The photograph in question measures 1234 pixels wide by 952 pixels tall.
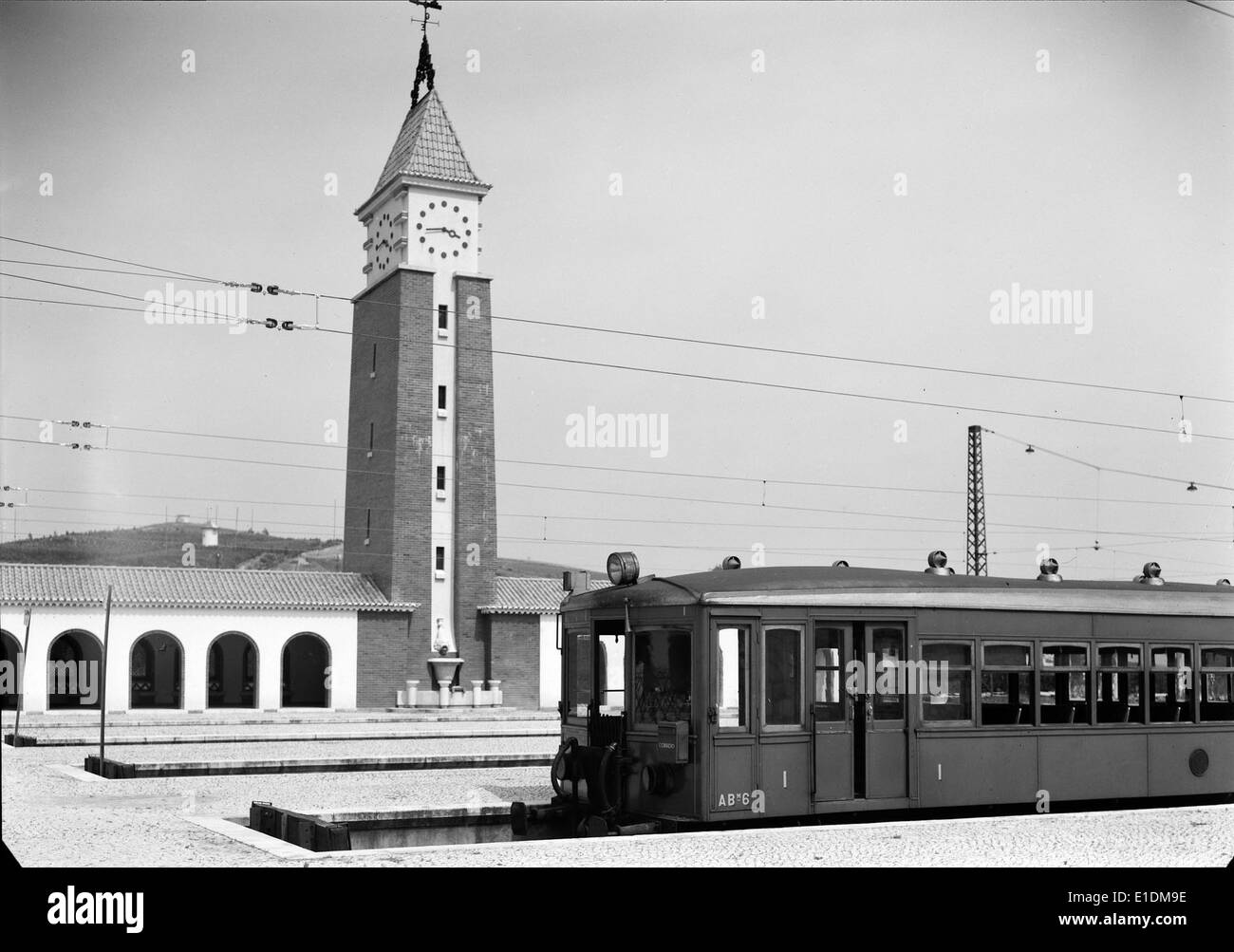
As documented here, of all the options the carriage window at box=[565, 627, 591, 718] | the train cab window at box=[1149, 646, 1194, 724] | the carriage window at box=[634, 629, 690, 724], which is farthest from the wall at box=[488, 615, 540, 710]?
the carriage window at box=[634, 629, 690, 724]

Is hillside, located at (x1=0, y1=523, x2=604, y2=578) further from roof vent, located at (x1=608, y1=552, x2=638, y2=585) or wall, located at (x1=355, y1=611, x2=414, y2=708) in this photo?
roof vent, located at (x1=608, y1=552, x2=638, y2=585)

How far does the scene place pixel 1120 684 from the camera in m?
14.5

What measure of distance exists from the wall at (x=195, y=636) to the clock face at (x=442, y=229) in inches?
457

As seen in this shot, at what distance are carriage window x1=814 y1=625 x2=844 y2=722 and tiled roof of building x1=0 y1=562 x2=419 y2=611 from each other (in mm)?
28616

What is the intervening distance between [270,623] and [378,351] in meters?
9.46

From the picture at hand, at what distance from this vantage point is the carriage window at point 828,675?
12.7m

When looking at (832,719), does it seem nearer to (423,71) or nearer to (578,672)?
(578,672)

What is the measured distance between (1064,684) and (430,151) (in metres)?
34.9

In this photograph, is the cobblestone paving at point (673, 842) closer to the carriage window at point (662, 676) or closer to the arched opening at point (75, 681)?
the carriage window at point (662, 676)

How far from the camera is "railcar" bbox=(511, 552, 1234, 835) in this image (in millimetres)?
12383

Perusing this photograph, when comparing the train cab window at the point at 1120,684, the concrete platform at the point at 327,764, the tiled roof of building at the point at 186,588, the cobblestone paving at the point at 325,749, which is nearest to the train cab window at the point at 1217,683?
the train cab window at the point at 1120,684
